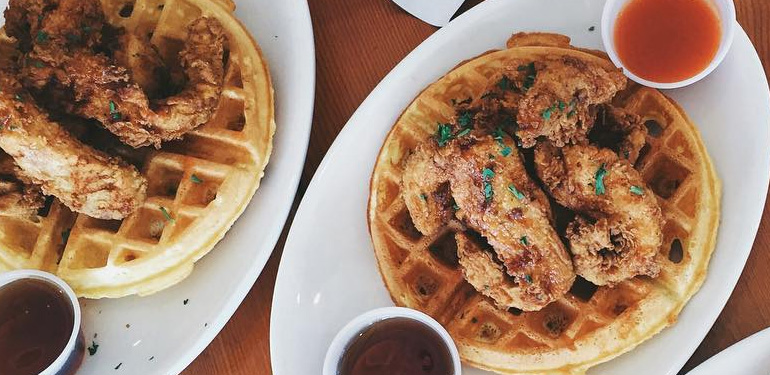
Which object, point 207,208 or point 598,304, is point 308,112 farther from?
point 598,304

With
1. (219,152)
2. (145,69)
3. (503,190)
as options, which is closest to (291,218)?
(219,152)

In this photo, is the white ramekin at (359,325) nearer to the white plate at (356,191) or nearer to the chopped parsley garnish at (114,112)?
the white plate at (356,191)

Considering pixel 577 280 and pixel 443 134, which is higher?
pixel 443 134

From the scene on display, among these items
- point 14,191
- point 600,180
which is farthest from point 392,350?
point 14,191

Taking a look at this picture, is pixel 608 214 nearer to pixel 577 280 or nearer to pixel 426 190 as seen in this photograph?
pixel 577 280

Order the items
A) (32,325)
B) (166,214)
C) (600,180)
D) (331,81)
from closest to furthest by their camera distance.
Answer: (600,180) → (166,214) → (32,325) → (331,81)

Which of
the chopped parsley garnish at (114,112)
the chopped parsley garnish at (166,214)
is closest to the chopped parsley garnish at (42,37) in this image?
the chopped parsley garnish at (114,112)
